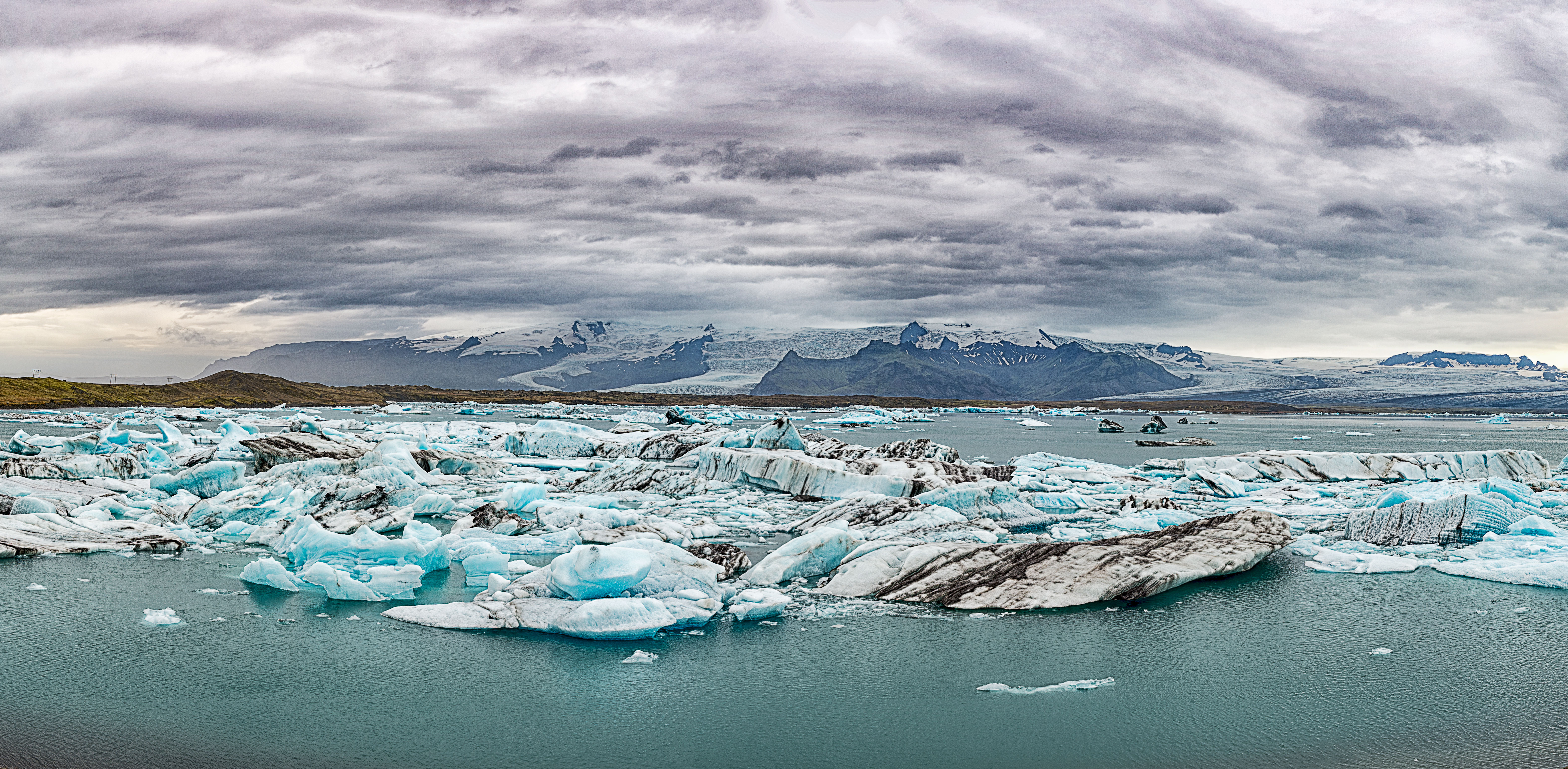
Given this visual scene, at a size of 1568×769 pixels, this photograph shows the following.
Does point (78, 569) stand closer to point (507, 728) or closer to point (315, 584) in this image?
point (315, 584)

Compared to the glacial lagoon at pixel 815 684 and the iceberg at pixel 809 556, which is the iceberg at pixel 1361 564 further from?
the iceberg at pixel 809 556

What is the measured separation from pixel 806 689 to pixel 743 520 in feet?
30.2

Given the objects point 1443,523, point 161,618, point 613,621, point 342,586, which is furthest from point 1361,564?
point 161,618

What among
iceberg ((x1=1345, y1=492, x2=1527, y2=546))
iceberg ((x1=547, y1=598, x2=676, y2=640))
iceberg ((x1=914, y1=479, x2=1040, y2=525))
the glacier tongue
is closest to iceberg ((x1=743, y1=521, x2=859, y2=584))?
iceberg ((x1=547, y1=598, x2=676, y2=640))

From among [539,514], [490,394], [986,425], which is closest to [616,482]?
[539,514]

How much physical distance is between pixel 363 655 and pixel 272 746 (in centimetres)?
232

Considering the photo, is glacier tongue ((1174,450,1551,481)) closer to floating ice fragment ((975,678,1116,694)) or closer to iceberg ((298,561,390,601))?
floating ice fragment ((975,678,1116,694))

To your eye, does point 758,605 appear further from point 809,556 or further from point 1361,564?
point 1361,564

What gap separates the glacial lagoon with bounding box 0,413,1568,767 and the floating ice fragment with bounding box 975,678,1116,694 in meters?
0.06

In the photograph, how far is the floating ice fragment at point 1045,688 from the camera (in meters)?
8.38

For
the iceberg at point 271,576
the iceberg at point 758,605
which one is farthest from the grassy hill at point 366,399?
the iceberg at point 758,605

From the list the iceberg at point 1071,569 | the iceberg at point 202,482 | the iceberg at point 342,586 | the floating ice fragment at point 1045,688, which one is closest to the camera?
the floating ice fragment at point 1045,688

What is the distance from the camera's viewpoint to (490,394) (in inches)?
4769

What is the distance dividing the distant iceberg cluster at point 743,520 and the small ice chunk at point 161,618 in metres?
0.06
